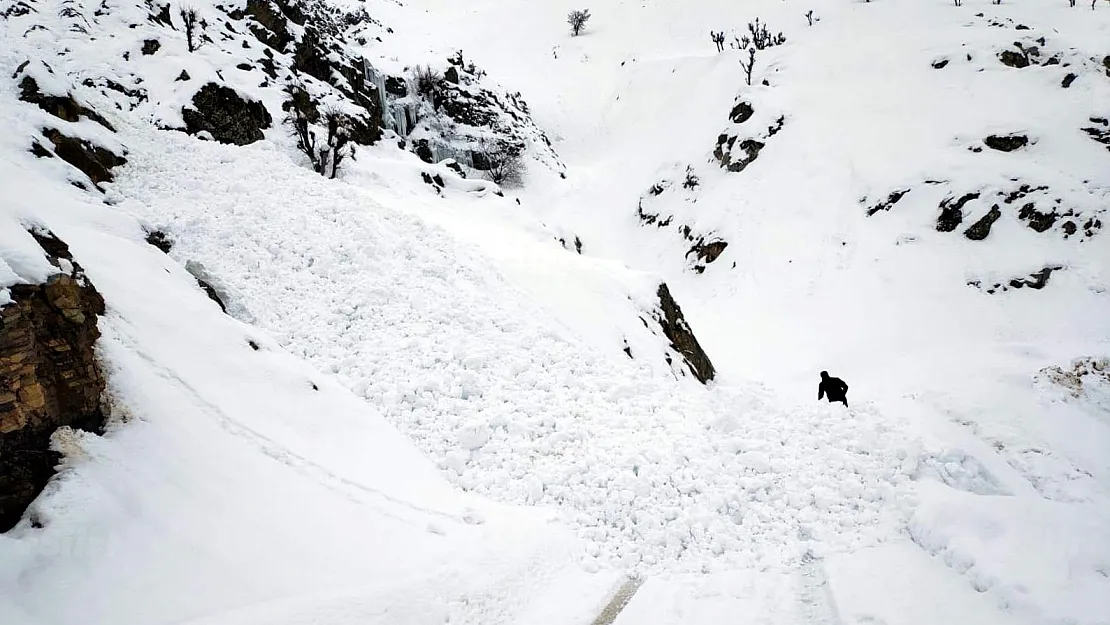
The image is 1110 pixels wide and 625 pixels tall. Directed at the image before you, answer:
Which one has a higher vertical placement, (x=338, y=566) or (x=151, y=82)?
(x=151, y=82)

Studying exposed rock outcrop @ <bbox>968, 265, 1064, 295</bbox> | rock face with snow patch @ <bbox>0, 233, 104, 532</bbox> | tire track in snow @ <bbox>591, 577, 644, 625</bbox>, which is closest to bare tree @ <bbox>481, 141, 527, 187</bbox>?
exposed rock outcrop @ <bbox>968, 265, 1064, 295</bbox>

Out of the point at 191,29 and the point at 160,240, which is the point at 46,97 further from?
the point at 191,29

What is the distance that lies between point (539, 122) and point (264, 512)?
50434 mm

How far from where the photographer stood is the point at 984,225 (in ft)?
75.6

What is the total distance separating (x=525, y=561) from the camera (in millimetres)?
7211

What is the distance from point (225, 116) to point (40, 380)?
21988mm

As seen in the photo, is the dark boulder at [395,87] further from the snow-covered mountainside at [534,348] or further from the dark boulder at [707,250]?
the dark boulder at [707,250]

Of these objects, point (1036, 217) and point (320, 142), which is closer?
point (1036, 217)

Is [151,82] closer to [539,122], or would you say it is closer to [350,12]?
[350,12]

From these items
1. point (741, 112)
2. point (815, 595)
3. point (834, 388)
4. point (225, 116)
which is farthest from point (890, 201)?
point (225, 116)

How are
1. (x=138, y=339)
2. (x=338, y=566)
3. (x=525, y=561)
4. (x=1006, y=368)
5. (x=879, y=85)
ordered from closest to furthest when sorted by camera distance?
1. (x=338, y=566)
2. (x=525, y=561)
3. (x=138, y=339)
4. (x=1006, y=368)
5. (x=879, y=85)

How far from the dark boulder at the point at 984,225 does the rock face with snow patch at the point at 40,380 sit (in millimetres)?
28842

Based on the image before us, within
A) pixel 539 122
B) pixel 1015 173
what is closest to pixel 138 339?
pixel 1015 173

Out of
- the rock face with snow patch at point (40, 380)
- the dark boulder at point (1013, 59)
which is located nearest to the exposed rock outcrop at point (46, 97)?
the rock face with snow patch at point (40, 380)
